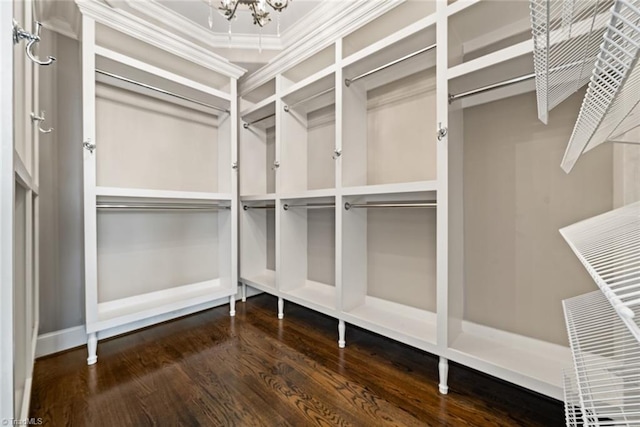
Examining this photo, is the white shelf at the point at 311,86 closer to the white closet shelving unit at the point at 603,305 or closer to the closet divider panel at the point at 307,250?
the closet divider panel at the point at 307,250

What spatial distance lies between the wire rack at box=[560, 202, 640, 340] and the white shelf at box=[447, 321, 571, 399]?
728mm

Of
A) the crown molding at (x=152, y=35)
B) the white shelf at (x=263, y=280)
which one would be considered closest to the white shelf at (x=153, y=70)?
the crown molding at (x=152, y=35)

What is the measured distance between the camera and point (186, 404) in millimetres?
1454

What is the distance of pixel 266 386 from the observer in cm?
159

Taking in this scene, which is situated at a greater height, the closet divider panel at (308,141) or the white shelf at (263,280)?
the closet divider panel at (308,141)

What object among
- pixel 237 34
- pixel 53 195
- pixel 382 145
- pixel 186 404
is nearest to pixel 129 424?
pixel 186 404

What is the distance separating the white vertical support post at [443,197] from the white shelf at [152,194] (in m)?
1.92

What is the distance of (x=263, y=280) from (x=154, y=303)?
0.98m

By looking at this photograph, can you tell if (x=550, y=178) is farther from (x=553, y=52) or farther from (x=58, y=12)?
(x=58, y=12)

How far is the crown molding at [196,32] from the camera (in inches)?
92.6

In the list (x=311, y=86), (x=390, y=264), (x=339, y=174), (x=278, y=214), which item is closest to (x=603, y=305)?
(x=390, y=264)

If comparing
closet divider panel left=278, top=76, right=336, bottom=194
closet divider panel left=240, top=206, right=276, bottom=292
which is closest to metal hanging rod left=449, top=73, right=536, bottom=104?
closet divider panel left=278, top=76, right=336, bottom=194

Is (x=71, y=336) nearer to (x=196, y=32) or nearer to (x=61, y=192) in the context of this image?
(x=61, y=192)

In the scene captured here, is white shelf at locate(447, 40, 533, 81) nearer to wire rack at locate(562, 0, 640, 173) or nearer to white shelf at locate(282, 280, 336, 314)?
wire rack at locate(562, 0, 640, 173)
